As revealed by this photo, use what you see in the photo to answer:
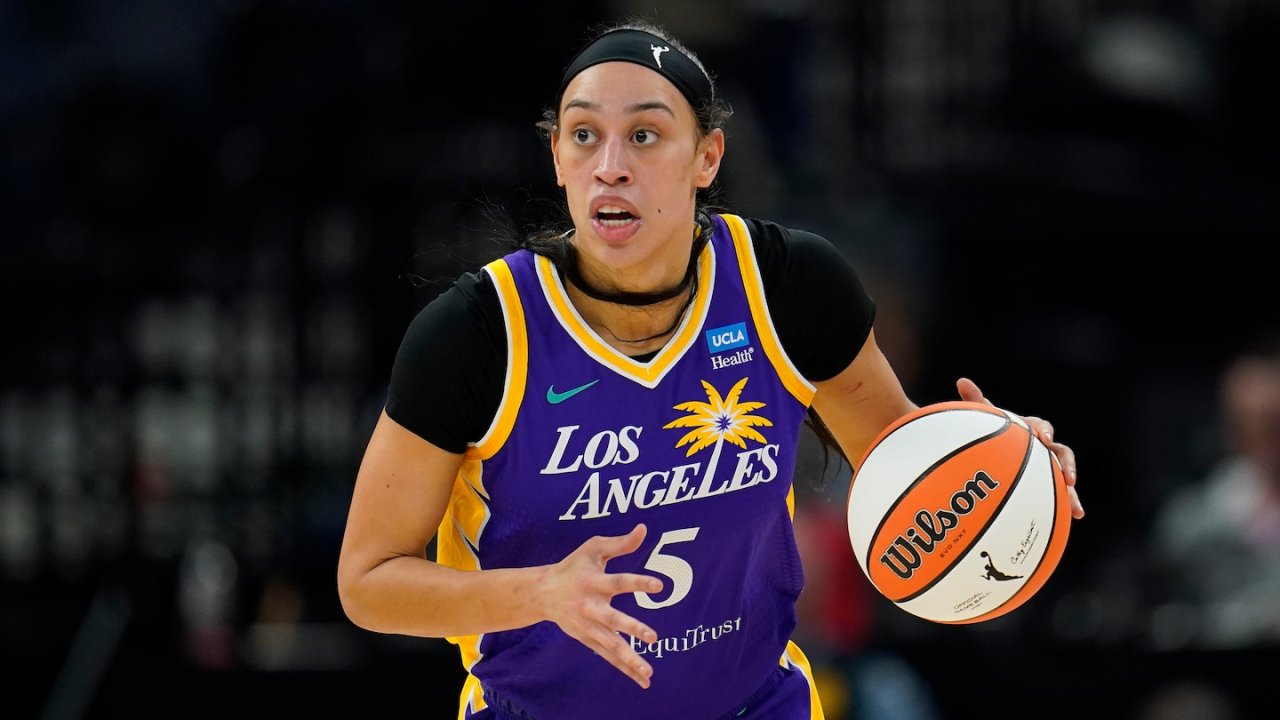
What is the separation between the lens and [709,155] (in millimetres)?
4414

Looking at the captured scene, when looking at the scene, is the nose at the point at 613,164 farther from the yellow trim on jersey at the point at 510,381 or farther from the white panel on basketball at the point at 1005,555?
the white panel on basketball at the point at 1005,555

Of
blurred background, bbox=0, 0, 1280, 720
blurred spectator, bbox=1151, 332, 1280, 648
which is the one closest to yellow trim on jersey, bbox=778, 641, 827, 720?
blurred background, bbox=0, 0, 1280, 720

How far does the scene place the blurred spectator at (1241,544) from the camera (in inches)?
309

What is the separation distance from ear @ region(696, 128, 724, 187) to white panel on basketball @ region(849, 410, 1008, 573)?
0.81 m

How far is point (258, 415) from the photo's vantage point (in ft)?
30.3

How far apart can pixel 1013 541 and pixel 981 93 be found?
6.24m

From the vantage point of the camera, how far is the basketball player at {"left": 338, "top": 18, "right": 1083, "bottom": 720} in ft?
13.4

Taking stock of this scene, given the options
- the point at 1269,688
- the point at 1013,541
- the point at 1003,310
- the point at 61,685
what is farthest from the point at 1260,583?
the point at 61,685

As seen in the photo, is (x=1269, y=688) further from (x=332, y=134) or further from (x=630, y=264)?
(x=332, y=134)

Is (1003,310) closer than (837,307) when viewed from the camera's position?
No

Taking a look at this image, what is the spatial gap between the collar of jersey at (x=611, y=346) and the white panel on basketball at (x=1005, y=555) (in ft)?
2.94

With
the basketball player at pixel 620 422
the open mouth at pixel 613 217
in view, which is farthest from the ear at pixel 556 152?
the open mouth at pixel 613 217

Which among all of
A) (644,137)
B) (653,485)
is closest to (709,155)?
(644,137)
